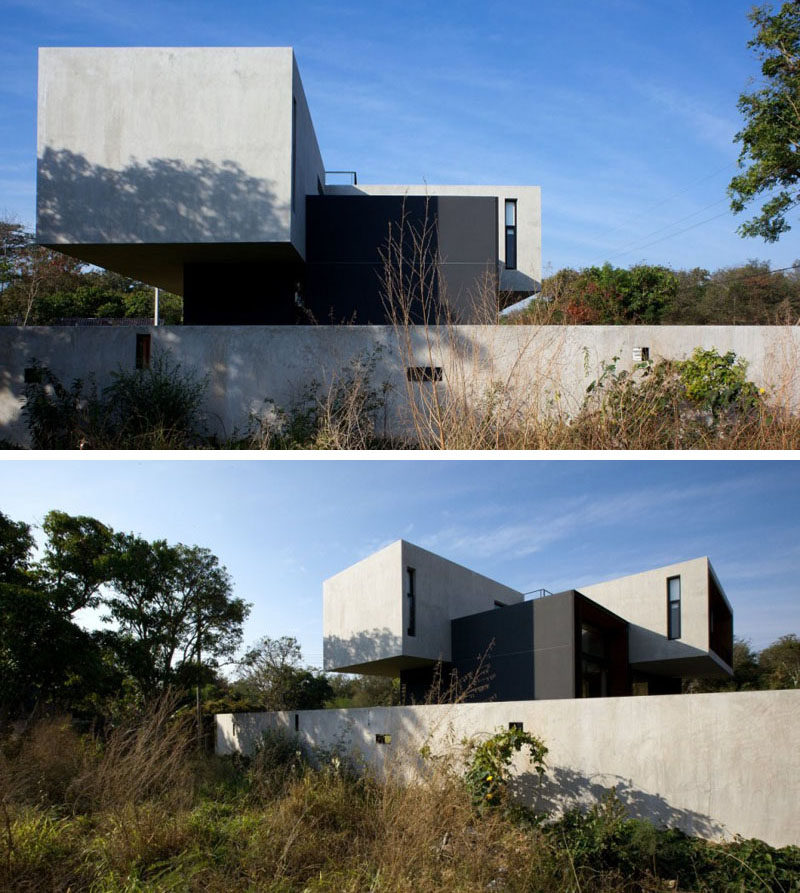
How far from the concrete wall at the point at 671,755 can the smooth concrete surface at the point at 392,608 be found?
6.72 meters

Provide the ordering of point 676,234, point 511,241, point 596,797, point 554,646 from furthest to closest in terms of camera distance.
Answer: point 676,234
point 511,241
point 554,646
point 596,797

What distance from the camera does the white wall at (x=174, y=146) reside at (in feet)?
36.9

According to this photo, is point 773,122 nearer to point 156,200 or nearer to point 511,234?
point 511,234

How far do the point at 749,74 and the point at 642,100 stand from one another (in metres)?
5.82

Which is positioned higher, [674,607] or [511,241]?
[511,241]

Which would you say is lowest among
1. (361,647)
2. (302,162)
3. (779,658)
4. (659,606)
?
(779,658)

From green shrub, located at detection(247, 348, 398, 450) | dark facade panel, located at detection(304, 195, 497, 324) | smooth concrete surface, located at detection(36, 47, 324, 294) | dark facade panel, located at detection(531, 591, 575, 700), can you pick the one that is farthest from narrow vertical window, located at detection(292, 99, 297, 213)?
dark facade panel, located at detection(531, 591, 575, 700)

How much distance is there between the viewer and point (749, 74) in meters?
16.3

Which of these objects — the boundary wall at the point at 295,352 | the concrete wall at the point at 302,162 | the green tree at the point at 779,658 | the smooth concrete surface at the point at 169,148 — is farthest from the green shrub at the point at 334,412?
the green tree at the point at 779,658

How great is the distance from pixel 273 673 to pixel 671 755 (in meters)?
14.2

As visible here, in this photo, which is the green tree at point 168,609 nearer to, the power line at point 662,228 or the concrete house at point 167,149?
the concrete house at point 167,149

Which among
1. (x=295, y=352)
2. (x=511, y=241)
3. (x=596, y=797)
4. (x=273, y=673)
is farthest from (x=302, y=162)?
(x=273, y=673)

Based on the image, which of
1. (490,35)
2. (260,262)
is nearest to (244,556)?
(260,262)

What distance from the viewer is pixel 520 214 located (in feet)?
65.6
